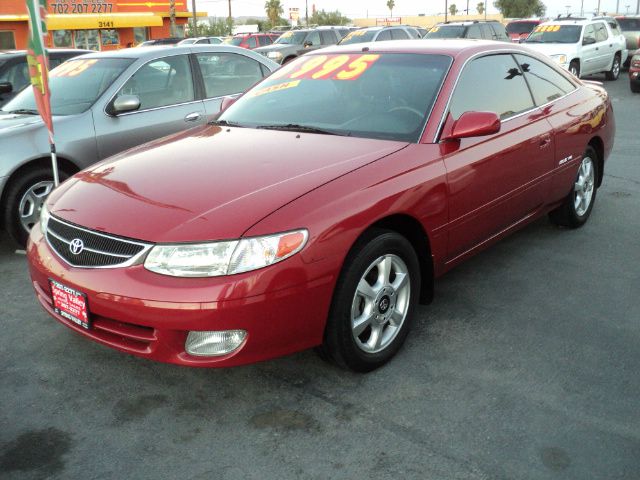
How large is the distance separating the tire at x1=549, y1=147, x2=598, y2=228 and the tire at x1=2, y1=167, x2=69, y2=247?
4.03m

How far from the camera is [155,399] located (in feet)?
10.3

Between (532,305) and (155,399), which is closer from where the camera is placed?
(155,399)

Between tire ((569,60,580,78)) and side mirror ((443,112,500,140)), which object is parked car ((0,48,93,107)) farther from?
tire ((569,60,580,78))

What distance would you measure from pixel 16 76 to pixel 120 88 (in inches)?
107

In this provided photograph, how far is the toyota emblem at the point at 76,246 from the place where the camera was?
119 inches

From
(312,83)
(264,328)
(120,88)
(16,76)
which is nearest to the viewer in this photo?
(264,328)

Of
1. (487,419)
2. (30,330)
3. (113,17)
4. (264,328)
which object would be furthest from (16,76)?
(113,17)

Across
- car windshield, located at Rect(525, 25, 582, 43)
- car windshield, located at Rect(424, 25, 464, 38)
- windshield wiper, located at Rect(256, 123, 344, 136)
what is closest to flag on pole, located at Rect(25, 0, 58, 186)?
windshield wiper, located at Rect(256, 123, 344, 136)

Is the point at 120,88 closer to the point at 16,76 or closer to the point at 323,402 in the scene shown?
the point at 16,76

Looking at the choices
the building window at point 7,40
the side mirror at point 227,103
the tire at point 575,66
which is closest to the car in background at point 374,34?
the tire at point 575,66

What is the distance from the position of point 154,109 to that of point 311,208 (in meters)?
3.58

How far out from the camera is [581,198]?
5488mm

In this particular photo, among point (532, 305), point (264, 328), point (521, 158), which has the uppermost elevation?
point (521, 158)

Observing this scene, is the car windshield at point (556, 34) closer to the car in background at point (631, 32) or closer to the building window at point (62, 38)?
the car in background at point (631, 32)
